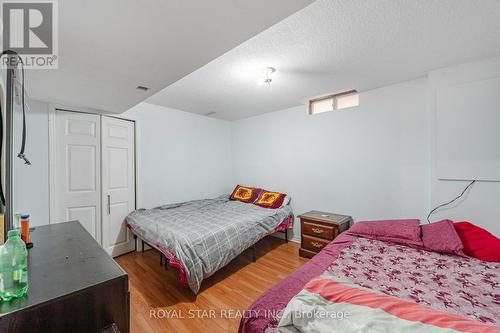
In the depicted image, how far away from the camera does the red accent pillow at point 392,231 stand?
6.50 ft

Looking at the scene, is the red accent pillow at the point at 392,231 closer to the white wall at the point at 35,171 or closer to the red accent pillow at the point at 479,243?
the red accent pillow at the point at 479,243

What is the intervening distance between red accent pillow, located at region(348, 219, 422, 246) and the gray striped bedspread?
1.27 meters

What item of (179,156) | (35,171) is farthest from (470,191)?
(35,171)

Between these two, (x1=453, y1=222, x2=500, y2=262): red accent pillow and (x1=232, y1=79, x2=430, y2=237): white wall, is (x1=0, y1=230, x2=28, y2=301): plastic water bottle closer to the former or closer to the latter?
(x1=453, y1=222, x2=500, y2=262): red accent pillow

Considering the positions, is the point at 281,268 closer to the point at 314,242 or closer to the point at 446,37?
the point at 314,242

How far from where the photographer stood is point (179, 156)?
148 inches

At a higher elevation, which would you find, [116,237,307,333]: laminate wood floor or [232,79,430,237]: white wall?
[232,79,430,237]: white wall

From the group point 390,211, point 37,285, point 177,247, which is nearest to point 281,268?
point 177,247

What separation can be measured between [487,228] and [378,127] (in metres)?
1.55

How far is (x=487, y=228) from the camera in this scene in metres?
2.05

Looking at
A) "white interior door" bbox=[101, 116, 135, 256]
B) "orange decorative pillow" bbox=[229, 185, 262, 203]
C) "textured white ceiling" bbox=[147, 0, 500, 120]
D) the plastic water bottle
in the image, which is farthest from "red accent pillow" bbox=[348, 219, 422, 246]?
"white interior door" bbox=[101, 116, 135, 256]

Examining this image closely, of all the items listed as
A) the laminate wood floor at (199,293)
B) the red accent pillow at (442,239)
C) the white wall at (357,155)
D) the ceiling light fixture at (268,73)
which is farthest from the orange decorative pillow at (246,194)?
the red accent pillow at (442,239)

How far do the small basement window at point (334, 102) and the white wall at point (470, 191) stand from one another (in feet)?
3.00

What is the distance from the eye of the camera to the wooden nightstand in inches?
109
